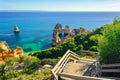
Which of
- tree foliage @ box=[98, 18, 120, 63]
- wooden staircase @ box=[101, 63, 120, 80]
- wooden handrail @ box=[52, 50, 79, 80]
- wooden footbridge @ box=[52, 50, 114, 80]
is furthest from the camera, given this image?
tree foliage @ box=[98, 18, 120, 63]

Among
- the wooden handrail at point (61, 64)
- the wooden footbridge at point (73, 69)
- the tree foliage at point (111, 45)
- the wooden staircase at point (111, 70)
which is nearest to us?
the wooden footbridge at point (73, 69)

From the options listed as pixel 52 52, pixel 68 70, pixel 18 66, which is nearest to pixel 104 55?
pixel 68 70

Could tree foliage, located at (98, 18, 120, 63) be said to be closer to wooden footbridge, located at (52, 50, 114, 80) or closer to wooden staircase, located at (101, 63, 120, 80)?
wooden footbridge, located at (52, 50, 114, 80)

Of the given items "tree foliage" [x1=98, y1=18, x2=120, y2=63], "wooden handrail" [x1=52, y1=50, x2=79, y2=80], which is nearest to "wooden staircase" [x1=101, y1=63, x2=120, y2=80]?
Result: "tree foliage" [x1=98, y1=18, x2=120, y2=63]

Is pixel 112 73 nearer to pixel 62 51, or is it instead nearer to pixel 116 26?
pixel 116 26

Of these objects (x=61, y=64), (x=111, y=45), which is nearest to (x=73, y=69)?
(x=61, y=64)

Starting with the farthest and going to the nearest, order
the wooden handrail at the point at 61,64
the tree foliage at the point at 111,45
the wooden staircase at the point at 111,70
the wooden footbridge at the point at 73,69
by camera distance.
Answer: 1. the tree foliage at the point at 111,45
2. the wooden staircase at the point at 111,70
3. the wooden handrail at the point at 61,64
4. the wooden footbridge at the point at 73,69

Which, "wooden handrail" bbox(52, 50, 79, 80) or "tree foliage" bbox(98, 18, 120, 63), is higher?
"tree foliage" bbox(98, 18, 120, 63)

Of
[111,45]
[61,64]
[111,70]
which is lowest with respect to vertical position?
[61,64]

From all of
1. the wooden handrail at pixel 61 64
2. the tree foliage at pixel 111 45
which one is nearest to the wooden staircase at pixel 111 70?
the tree foliage at pixel 111 45

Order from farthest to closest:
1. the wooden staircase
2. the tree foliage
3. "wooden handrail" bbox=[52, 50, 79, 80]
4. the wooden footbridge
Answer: the tree foliage < the wooden staircase < "wooden handrail" bbox=[52, 50, 79, 80] < the wooden footbridge

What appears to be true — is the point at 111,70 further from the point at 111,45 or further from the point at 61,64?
the point at 61,64

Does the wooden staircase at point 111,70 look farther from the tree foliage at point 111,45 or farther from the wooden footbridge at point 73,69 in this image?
the tree foliage at point 111,45

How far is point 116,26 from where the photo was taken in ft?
53.4
